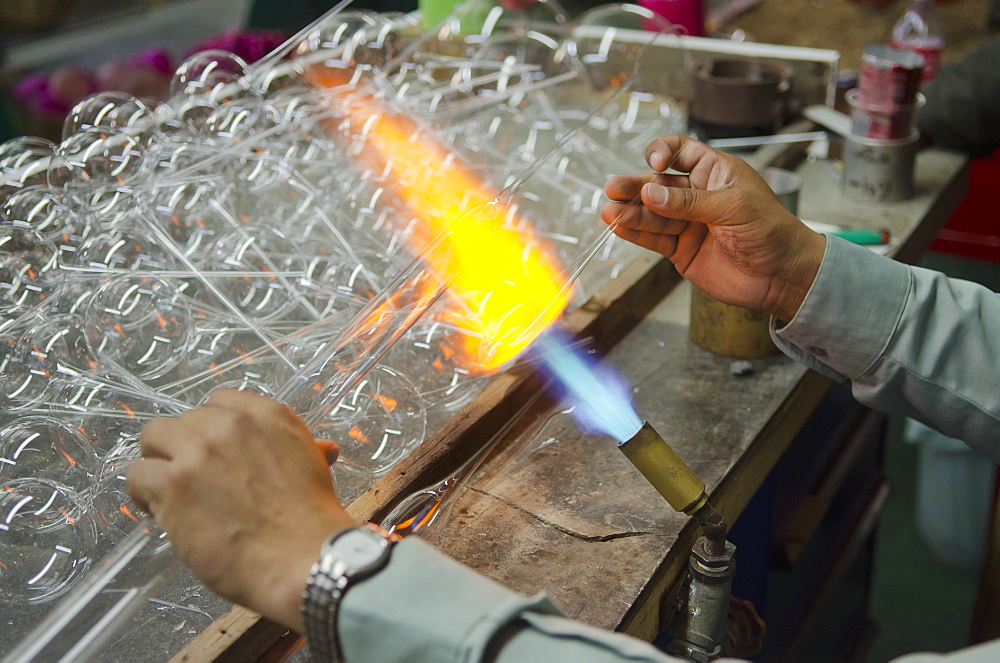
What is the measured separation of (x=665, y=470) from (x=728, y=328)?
51cm

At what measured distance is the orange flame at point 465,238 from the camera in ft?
4.33

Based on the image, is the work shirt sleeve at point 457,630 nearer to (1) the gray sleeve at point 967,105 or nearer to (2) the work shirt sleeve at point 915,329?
(2) the work shirt sleeve at point 915,329

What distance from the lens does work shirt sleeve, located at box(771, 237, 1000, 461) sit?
1280 mm

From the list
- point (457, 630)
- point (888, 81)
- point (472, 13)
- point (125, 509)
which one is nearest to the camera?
point (457, 630)

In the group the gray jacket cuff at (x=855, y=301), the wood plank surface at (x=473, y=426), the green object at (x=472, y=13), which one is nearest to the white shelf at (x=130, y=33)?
the green object at (x=472, y=13)

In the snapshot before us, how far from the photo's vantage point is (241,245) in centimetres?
148

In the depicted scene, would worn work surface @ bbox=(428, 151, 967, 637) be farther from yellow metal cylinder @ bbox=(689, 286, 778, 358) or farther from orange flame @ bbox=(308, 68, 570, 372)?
orange flame @ bbox=(308, 68, 570, 372)

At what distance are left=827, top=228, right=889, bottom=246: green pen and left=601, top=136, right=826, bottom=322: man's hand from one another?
21.7 inches

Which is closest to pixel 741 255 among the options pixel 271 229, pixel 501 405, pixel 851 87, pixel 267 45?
pixel 501 405

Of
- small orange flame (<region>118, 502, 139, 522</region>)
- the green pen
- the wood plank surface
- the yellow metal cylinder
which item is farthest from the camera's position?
the green pen

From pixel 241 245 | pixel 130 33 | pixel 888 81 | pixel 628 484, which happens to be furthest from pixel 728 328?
pixel 130 33

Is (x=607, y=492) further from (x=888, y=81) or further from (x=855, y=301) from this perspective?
(x=888, y=81)

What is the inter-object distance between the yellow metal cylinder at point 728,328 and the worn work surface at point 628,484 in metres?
0.02

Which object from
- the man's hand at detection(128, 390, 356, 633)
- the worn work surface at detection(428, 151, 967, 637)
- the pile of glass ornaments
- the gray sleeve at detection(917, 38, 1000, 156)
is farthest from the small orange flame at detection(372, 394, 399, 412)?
the gray sleeve at detection(917, 38, 1000, 156)
